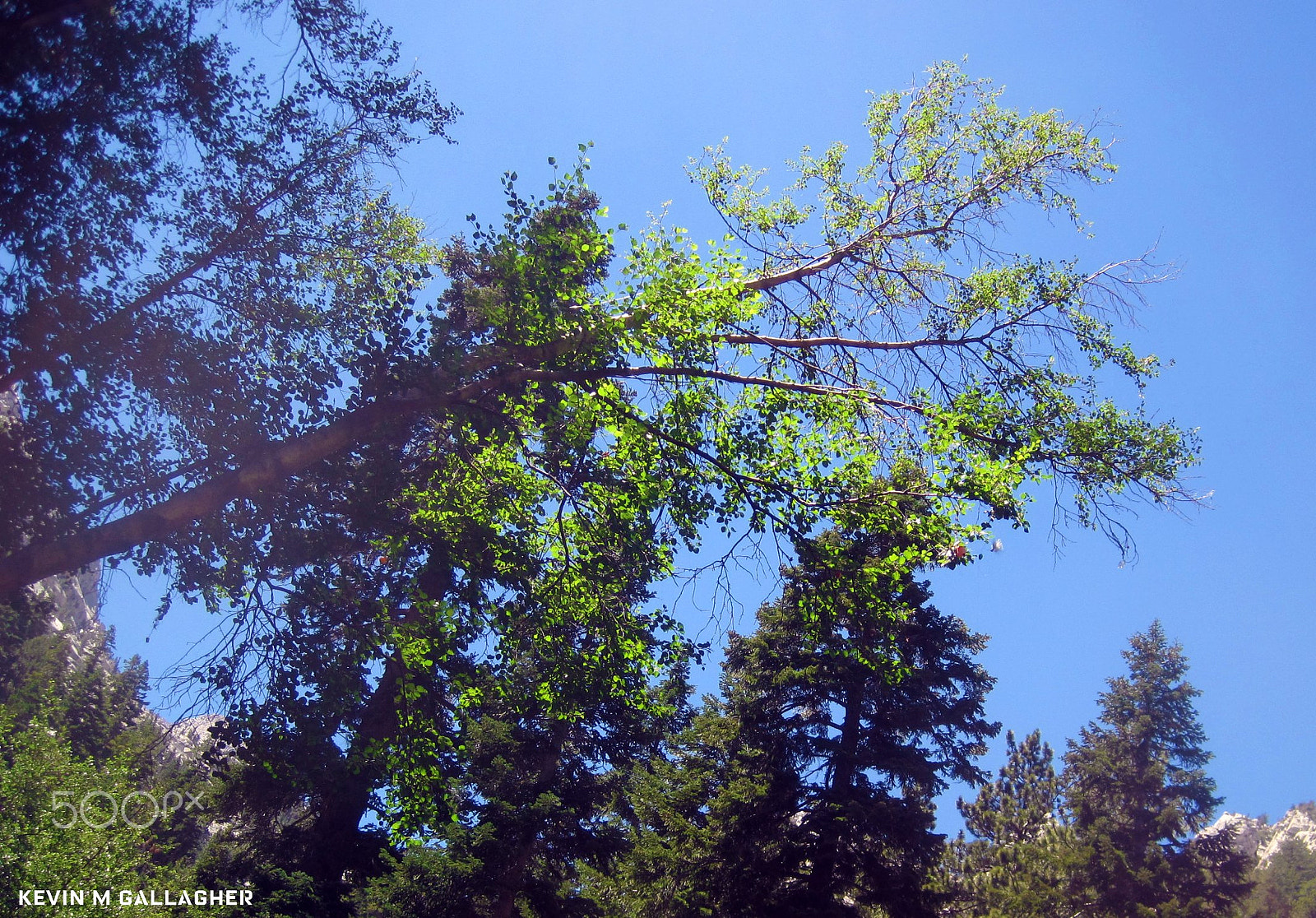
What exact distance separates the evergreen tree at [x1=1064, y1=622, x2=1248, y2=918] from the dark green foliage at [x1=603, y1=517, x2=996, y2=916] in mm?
9673

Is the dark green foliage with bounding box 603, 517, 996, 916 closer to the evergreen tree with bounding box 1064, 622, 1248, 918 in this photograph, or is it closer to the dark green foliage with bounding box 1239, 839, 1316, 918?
the evergreen tree with bounding box 1064, 622, 1248, 918

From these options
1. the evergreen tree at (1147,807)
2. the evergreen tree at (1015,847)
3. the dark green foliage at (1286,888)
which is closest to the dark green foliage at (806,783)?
the evergreen tree at (1015,847)

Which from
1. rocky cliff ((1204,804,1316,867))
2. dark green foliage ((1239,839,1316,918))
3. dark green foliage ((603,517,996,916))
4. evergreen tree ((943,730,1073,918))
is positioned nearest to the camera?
dark green foliage ((603,517,996,916))

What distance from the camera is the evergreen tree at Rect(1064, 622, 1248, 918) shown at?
24.9 metres

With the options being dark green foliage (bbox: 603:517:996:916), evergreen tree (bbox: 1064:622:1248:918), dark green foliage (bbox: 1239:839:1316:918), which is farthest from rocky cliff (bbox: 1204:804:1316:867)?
dark green foliage (bbox: 603:517:996:916)

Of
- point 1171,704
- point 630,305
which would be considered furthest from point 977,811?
point 630,305

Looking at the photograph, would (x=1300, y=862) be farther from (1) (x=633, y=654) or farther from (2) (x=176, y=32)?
(2) (x=176, y=32)

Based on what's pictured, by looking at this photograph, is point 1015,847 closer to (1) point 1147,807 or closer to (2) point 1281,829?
(1) point 1147,807

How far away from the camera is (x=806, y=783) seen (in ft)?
62.6

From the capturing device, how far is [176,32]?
32.3 ft

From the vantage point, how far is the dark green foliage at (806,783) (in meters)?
17.8

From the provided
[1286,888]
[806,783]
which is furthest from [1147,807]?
[1286,888]

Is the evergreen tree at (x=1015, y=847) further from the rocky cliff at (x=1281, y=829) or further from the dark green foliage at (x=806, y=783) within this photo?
the rocky cliff at (x=1281, y=829)

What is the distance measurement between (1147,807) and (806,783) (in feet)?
51.5
